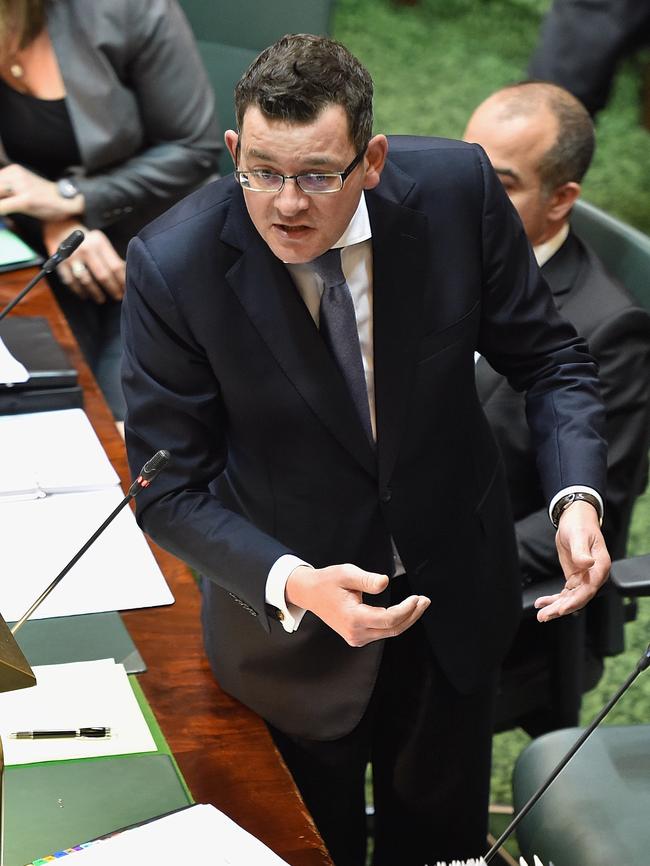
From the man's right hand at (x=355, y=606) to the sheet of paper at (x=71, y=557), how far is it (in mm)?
388

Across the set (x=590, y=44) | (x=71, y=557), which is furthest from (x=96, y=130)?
(x=590, y=44)

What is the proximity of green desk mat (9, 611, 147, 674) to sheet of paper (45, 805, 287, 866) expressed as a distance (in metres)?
0.33

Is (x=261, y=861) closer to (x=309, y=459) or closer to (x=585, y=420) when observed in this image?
(x=309, y=459)

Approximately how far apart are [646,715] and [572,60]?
93.3 inches

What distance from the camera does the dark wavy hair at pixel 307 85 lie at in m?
1.28

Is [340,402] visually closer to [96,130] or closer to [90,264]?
[90,264]

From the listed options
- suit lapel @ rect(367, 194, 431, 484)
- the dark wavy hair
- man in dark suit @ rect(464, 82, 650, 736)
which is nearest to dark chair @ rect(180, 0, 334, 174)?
man in dark suit @ rect(464, 82, 650, 736)

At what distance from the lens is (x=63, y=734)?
4.81ft

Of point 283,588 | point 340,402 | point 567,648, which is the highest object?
point 340,402

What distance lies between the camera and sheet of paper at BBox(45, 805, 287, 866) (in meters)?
1.25

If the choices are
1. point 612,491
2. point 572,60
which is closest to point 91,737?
point 612,491

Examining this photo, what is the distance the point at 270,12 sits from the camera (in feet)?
9.20

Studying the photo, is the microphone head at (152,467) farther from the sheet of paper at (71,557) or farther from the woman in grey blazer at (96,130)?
the woman in grey blazer at (96,130)

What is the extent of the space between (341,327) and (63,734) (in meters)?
0.56
